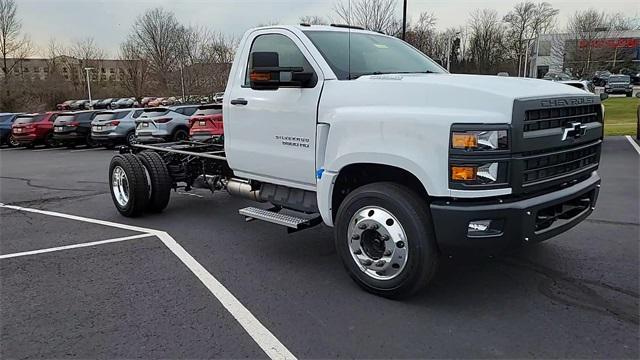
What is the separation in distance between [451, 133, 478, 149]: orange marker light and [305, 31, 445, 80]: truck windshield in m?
1.39

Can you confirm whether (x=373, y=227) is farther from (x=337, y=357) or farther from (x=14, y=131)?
(x=14, y=131)

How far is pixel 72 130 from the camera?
22.1 m

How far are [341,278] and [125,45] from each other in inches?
2409

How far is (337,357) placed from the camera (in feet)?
10.5

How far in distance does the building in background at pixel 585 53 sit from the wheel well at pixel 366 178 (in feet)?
170

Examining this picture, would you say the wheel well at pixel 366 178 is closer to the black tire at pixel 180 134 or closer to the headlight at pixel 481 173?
the headlight at pixel 481 173

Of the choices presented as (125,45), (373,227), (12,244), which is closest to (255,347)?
(373,227)

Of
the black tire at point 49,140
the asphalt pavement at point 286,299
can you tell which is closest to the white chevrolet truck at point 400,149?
the asphalt pavement at point 286,299

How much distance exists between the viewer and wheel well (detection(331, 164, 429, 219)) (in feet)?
12.8

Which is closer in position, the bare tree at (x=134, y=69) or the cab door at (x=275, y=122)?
the cab door at (x=275, y=122)

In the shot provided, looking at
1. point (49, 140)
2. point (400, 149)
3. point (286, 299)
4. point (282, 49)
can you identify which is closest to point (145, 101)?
point (49, 140)

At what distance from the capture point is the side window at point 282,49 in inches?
184

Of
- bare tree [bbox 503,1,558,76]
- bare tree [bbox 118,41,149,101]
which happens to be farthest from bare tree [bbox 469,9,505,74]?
bare tree [bbox 118,41,149,101]

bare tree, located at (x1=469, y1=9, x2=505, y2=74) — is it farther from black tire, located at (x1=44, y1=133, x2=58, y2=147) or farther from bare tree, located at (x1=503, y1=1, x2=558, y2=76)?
black tire, located at (x1=44, y1=133, x2=58, y2=147)
